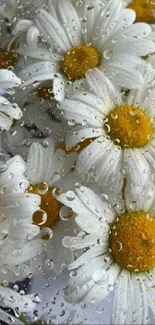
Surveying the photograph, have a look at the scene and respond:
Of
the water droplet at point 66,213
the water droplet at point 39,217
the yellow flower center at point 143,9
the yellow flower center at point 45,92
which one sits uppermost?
the yellow flower center at point 143,9

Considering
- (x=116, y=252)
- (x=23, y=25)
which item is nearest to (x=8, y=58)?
(x=23, y=25)

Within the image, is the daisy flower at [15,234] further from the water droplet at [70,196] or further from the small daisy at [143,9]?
the small daisy at [143,9]

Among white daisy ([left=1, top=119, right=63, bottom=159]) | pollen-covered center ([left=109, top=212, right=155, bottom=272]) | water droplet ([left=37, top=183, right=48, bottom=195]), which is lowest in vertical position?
pollen-covered center ([left=109, top=212, right=155, bottom=272])

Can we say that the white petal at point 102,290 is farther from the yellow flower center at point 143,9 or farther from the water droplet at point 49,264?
the yellow flower center at point 143,9

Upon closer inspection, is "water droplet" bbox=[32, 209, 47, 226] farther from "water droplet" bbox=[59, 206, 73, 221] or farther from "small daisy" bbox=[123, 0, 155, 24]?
"small daisy" bbox=[123, 0, 155, 24]

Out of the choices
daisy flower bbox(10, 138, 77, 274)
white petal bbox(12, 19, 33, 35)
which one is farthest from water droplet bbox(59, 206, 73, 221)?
white petal bbox(12, 19, 33, 35)

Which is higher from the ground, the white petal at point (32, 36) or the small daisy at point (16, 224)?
the white petal at point (32, 36)

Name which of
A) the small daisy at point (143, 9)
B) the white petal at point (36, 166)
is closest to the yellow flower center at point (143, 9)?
the small daisy at point (143, 9)
